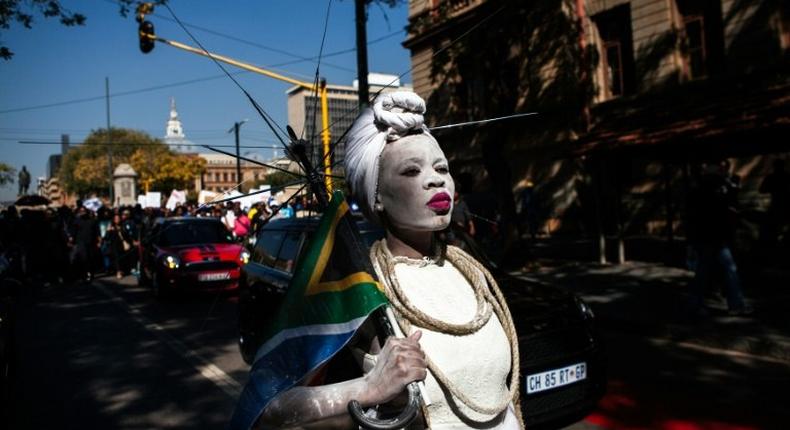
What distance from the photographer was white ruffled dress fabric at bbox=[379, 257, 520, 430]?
1.63 meters

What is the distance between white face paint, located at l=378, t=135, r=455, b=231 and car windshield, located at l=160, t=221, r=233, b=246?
11519 millimetres

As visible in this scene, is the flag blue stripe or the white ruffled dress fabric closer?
the flag blue stripe

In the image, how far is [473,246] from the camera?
17.6ft

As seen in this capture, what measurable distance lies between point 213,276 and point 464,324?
10469 mm

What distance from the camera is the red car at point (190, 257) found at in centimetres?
1126

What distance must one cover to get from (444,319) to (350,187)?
0.54 m

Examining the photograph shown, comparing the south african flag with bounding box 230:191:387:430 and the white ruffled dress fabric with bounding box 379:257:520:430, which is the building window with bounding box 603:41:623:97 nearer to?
the white ruffled dress fabric with bounding box 379:257:520:430

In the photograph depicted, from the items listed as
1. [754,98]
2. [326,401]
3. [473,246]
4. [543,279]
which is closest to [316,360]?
[326,401]

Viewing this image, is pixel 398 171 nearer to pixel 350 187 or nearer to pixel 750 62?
pixel 350 187

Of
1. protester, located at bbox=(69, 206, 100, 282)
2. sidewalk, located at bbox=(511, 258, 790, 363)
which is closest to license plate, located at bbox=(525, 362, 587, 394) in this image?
sidewalk, located at bbox=(511, 258, 790, 363)

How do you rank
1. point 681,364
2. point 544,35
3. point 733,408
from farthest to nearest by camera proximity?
point 544,35, point 681,364, point 733,408

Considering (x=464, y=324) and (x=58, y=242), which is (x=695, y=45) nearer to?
(x=464, y=324)

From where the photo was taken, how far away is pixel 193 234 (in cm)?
1279

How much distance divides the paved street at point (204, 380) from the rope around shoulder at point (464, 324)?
9.54 feet
